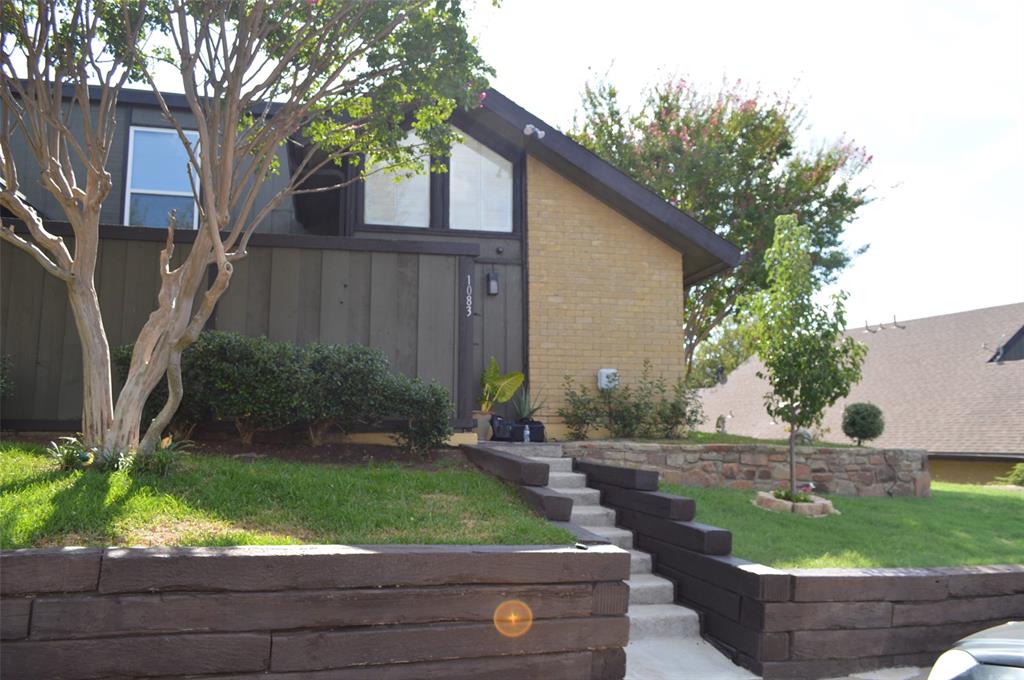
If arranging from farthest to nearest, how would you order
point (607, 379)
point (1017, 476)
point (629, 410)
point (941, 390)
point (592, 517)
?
point (941, 390)
point (1017, 476)
point (607, 379)
point (629, 410)
point (592, 517)

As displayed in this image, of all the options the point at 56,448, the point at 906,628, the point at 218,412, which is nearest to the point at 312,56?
the point at 218,412

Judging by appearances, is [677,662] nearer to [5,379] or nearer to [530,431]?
[530,431]

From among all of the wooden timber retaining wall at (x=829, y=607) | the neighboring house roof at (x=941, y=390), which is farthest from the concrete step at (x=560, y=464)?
the neighboring house roof at (x=941, y=390)

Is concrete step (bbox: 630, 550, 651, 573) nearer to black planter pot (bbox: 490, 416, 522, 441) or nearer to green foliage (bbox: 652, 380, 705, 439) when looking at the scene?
black planter pot (bbox: 490, 416, 522, 441)

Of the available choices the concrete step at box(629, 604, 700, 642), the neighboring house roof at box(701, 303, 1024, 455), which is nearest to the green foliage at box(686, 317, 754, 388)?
the neighboring house roof at box(701, 303, 1024, 455)

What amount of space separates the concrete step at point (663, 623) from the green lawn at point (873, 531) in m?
0.79

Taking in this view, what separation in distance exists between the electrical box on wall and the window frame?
2534mm

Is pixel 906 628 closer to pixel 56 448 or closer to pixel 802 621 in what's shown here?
pixel 802 621

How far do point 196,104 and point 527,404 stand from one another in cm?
617

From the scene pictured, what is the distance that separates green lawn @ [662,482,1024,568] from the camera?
21.0 ft

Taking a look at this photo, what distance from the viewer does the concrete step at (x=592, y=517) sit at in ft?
22.8

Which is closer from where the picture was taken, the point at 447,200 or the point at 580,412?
the point at 580,412

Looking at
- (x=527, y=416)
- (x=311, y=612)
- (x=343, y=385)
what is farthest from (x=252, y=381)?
(x=527, y=416)

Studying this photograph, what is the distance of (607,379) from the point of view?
37.7ft
